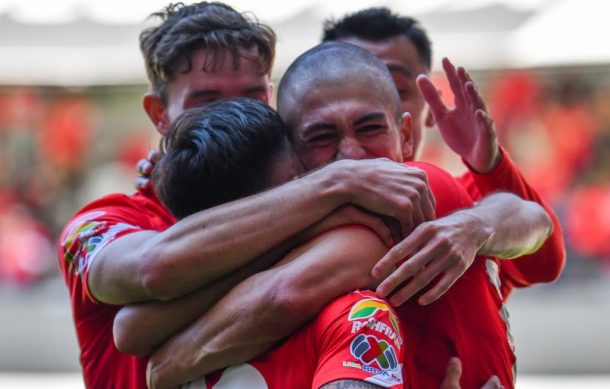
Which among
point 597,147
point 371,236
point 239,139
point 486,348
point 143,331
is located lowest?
point 597,147

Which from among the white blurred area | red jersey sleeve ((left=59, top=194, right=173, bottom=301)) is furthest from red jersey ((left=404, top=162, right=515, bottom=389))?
the white blurred area

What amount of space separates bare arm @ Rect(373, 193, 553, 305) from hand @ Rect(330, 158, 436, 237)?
40 millimetres

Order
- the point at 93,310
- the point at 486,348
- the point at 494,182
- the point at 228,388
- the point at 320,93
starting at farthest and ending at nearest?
the point at 494,182 < the point at 93,310 < the point at 320,93 < the point at 486,348 < the point at 228,388

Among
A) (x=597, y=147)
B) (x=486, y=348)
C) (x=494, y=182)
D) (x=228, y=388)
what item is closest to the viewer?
(x=228, y=388)

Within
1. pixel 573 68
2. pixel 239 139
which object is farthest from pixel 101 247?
pixel 573 68

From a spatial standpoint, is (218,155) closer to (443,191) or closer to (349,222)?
(349,222)

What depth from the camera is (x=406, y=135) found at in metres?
2.84

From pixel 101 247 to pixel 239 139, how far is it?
519 millimetres

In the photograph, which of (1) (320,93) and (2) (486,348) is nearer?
(2) (486,348)

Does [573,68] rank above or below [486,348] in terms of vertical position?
below

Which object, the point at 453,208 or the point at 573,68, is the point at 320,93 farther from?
the point at 573,68

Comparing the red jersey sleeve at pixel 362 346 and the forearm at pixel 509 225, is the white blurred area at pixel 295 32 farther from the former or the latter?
the red jersey sleeve at pixel 362 346

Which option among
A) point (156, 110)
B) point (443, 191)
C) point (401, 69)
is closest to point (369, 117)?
point (443, 191)

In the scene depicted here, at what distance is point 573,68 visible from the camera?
13516 millimetres
